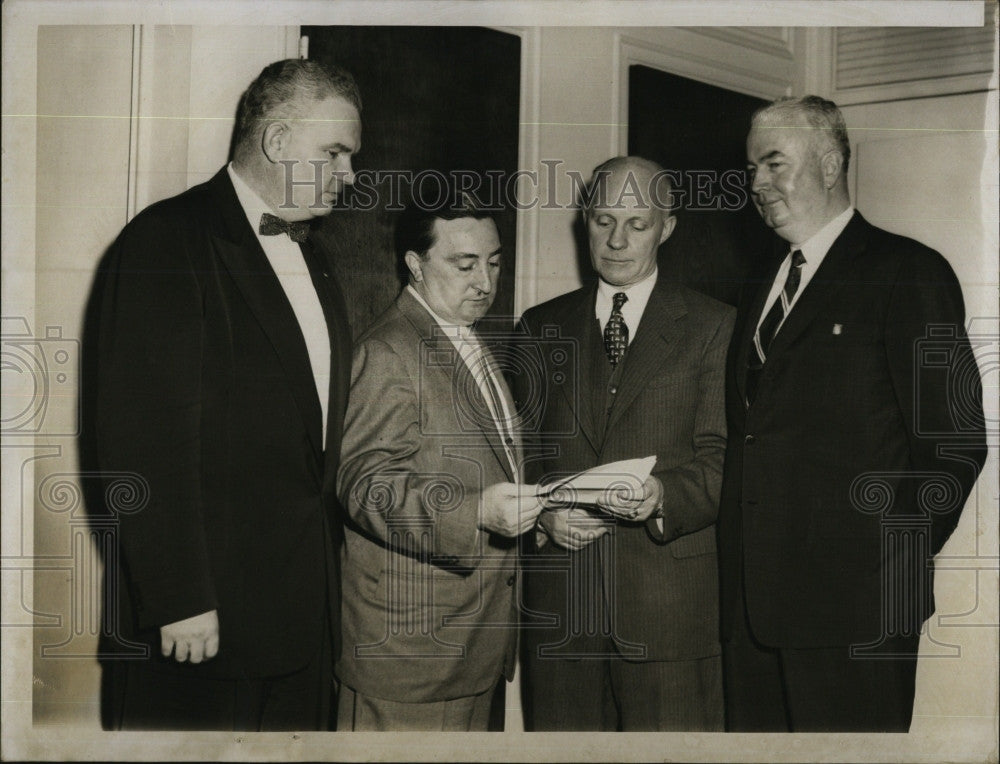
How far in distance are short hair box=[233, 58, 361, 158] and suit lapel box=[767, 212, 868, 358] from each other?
140 cm

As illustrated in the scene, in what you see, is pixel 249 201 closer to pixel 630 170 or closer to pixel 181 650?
A: pixel 630 170

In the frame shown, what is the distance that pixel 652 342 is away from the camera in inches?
117

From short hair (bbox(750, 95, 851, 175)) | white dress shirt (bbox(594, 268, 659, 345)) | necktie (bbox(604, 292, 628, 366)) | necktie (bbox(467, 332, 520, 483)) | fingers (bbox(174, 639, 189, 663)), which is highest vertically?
short hair (bbox(750, 95, 851, 175))

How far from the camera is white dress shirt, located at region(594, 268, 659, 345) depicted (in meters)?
3.00

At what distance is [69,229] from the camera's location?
3010 millimetres

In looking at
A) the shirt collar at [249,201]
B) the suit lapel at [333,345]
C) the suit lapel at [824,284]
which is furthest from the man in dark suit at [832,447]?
the shirt collar at [249,201]

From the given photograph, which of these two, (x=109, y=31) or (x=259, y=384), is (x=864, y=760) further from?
(x=109, y=31)

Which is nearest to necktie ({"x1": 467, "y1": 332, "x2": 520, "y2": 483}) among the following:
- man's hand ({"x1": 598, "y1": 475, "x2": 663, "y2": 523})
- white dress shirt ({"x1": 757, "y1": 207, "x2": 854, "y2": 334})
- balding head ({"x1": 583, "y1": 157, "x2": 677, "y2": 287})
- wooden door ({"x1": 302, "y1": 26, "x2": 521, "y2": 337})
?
wooden door ({"x1": 302, "y1": 26, "x2": 521, "y2": 337})

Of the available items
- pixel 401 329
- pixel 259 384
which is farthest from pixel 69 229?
pixel 401 329

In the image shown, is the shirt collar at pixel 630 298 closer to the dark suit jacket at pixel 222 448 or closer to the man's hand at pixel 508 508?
the man's hand at pixel 508 508

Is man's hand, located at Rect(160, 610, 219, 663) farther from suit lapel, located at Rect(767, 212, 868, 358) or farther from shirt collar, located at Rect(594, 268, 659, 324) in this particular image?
suit lapel, located at Rect(767, 212, 868, 358)

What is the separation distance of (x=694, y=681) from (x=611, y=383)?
0.90m

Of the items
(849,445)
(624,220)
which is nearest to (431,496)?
(624,220)

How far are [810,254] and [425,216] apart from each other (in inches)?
44.9
